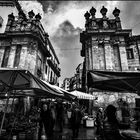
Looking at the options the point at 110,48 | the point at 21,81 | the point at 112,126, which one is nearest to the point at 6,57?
the point at 110,48

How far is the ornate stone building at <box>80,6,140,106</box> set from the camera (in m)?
19.6

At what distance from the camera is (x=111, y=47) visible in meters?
20.6

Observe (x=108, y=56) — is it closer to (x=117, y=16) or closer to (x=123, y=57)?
(x=123, y=57)

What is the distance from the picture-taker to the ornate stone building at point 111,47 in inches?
773

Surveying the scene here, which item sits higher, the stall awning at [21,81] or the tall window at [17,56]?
the tall window at [17,56]

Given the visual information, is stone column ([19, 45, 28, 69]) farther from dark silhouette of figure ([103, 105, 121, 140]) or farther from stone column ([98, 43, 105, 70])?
dark silhouette of figure ([103, 105, 121, 140])

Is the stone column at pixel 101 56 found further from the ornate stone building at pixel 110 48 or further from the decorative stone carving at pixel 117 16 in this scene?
the decorative stone carving at pixel 117 16

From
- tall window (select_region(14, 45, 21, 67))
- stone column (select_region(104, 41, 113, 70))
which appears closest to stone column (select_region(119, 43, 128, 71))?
stone column (select_region(104, 41, 113, 70))

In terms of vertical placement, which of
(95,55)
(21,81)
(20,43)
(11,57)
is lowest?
(21,81)

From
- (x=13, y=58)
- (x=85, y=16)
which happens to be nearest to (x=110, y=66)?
(x=85, y=16)

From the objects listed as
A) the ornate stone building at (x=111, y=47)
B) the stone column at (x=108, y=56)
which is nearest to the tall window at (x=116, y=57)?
the ornate stone building at (x=111, y=47)

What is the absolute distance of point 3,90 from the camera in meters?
6.47

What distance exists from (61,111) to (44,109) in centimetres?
399

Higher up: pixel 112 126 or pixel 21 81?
pixel 21 81
